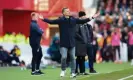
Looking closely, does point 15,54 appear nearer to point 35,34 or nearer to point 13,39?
point 13,39

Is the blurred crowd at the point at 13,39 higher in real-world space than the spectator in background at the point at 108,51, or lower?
higher

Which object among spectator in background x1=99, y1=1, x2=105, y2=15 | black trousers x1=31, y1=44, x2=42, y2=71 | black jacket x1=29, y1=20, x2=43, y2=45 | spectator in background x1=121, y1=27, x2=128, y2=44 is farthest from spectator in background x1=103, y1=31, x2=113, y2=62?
black jacket x1=29, y1=20, x2=43, y2=45

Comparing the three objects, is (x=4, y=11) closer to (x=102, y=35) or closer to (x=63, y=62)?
(x=102, y=35)

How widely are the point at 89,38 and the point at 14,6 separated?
34.0ft

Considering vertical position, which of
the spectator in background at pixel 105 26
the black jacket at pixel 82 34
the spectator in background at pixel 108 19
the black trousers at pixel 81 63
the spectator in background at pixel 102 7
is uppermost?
the spectator in background at pixel 102 7

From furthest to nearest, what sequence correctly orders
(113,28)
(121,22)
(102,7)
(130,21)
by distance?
1. (102,7)
2. (130,21)
3. (121,22)
4. (113,28)

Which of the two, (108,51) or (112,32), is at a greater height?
(112,32)

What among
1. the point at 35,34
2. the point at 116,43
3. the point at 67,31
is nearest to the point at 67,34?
the point at 67,31

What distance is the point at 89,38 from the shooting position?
18.3 meters

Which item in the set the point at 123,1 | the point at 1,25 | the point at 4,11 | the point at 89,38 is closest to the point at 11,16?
the point at 4,11

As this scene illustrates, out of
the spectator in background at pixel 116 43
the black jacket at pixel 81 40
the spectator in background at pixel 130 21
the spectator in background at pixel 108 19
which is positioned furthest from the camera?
the spectator in background at pixel 108 19

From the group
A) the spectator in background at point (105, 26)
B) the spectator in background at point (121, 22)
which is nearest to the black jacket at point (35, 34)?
the spectator in background at point (121, 22)

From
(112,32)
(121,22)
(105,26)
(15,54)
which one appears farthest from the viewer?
(105,26)

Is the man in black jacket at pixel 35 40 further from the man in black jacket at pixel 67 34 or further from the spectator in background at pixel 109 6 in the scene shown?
the spectator in background at pixel 109 6
